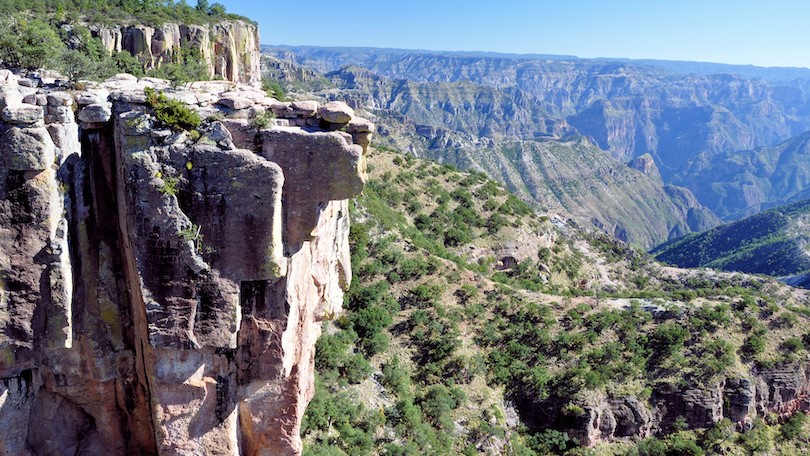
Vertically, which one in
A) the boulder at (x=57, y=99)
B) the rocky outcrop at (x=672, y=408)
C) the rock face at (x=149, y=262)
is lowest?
the rocky outcrop at (x=672, y=408)

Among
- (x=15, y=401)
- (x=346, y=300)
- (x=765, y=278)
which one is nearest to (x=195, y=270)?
(x=15, y=401)

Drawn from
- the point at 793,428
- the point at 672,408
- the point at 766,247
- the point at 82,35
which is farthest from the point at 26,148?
the point at 766,247

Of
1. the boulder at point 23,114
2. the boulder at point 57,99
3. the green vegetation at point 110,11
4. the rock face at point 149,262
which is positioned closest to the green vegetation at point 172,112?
the rock face at point 149,262

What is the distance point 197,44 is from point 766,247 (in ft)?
598

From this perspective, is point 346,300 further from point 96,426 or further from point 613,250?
point 613,250

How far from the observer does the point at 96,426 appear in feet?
60.8

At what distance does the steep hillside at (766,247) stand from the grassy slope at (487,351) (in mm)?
123046

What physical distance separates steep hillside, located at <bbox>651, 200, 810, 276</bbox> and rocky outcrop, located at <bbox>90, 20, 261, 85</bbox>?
156518 mm

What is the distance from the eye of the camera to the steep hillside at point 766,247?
151125 mm

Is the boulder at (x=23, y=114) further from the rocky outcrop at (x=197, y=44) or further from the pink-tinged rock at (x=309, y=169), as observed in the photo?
the rocky outcrop at (x=197, y=44)

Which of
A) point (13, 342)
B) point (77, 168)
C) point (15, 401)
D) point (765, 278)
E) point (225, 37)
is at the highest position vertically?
point (225, 37)

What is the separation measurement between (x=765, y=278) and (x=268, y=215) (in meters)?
104

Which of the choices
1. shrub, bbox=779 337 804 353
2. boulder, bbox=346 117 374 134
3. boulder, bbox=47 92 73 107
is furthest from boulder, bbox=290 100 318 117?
shrub, bbox=779 337 804 353

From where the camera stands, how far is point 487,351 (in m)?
42.1
